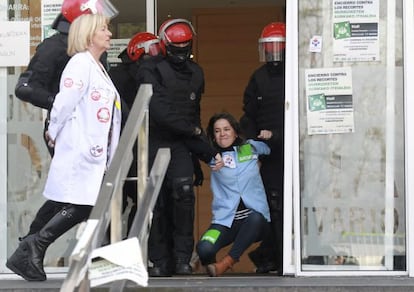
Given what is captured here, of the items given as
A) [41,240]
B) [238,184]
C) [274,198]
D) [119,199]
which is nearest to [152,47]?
[238,184]

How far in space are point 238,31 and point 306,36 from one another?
3.65m

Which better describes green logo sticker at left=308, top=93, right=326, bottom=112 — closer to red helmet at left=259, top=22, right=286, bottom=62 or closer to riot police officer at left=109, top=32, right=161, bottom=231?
red helmet at left=259, top=22, right=286, bottom=62

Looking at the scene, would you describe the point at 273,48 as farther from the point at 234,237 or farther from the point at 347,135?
the point at 234,237

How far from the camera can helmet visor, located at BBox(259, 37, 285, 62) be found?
22.7 feet

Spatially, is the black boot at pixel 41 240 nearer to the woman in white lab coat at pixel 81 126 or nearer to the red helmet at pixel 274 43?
the woman in white lab coat at pixel 81 126

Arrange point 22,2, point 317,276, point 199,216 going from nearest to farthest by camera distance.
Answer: point 317,276 → point 22,2 → point 199,216

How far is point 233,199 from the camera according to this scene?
6.79m

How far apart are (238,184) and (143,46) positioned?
1.29 m

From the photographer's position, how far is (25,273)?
5992 millimetres

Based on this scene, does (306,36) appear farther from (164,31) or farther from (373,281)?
(373,281)

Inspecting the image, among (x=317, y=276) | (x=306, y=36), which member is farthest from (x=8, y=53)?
(x=317, y=276)

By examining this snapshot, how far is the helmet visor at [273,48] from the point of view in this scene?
691cm

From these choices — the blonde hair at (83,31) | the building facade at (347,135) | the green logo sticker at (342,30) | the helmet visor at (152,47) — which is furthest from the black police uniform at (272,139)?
the blonde hair at (83,31)

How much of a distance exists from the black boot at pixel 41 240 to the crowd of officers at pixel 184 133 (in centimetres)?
67
